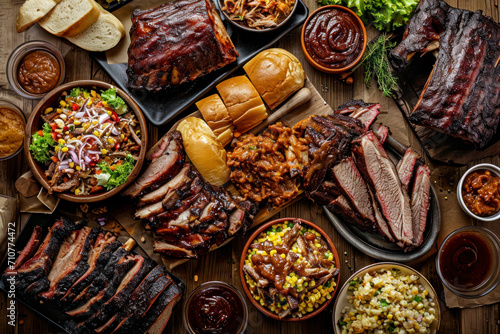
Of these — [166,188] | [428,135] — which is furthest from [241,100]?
[428,135]

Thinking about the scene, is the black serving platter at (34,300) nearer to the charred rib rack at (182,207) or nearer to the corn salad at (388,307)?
the charred rib rack at (182,207)

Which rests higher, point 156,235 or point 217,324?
point 156,235

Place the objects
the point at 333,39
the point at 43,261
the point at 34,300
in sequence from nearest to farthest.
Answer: the point at 43,261
the point at 34,300
the point at 333,39

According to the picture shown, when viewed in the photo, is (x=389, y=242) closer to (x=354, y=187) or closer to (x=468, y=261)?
(x=354, y=187)

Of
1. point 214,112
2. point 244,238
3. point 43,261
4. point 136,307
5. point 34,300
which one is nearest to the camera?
point 136,307

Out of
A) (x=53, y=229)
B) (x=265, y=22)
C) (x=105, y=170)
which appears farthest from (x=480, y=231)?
(x=53, y=229)

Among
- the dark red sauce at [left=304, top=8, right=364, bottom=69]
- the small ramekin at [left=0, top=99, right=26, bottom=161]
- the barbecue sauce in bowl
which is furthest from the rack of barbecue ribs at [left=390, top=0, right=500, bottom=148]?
the small ramekin at [left=0, top=99, right=26, bottom=161]

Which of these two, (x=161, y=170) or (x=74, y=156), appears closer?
(x=74, y=156)

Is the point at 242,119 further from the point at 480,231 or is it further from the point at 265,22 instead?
the point at 480,231
